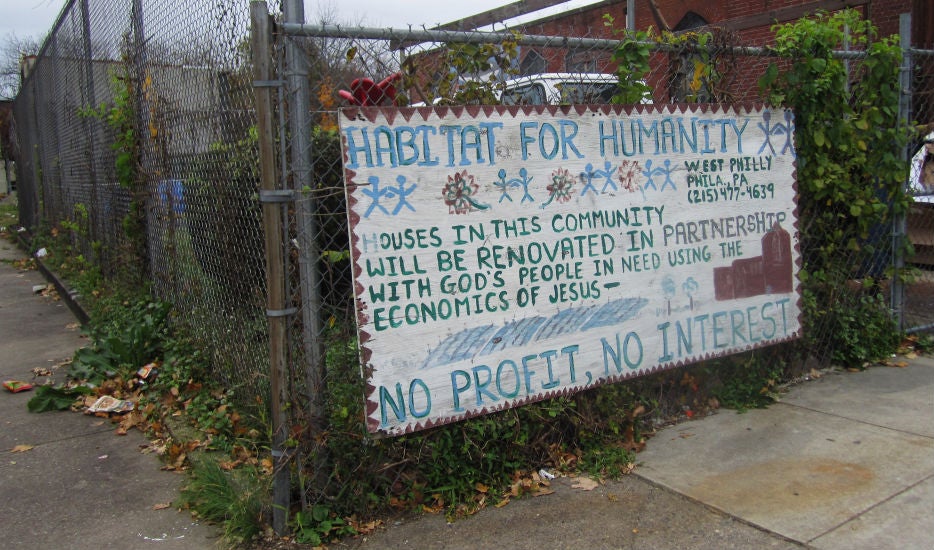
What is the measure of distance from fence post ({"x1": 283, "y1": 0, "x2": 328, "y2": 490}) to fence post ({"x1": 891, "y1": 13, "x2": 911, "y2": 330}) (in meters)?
4.36

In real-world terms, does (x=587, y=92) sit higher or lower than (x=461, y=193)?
higher

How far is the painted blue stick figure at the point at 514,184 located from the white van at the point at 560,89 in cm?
38

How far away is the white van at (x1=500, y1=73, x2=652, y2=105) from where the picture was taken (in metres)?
3.82

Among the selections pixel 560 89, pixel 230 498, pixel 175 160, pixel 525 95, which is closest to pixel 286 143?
pixel 525 95

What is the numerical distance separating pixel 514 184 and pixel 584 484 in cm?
151

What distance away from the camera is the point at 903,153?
5.51m

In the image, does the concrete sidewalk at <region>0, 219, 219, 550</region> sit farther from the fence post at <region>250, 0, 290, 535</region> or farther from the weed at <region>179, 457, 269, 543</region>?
the fence post at <region>250, 0, 290, 535</region>

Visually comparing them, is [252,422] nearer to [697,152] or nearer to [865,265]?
[697,152]

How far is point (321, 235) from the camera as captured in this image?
3.33m

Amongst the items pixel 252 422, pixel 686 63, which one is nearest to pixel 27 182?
pixel 252 422

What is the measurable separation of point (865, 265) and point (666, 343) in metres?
2.32

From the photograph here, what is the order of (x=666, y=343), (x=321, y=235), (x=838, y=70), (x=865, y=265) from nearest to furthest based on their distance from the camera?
(x=321, y=235)
(x=666, y=343)
(x=838, y=70)
(x=865, y=265)

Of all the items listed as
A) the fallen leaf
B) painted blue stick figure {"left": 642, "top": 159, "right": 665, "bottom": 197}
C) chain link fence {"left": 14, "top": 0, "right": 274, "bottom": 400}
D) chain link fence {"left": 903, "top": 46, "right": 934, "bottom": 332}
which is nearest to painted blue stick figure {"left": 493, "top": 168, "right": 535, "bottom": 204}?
painted blue stick figure {"left": 642, "top": 159, "right": 665, "bottom": 197}

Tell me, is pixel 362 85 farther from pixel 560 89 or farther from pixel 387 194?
pixel 560 89
